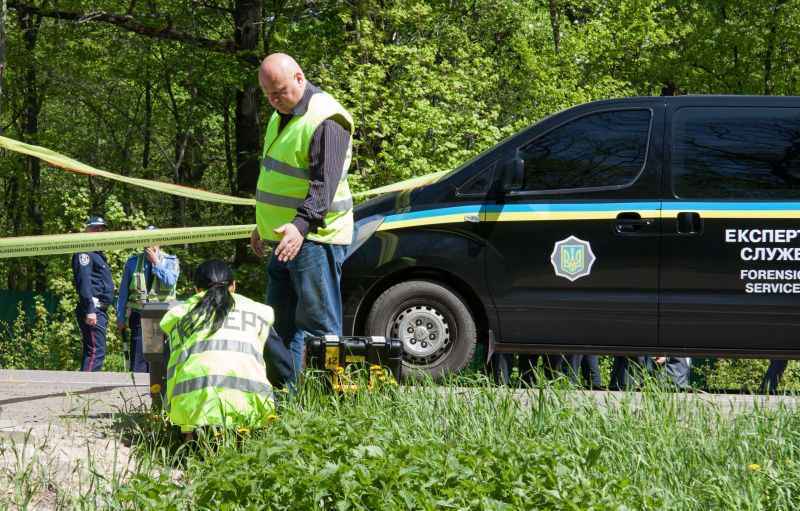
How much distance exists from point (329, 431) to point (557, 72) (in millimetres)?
17906

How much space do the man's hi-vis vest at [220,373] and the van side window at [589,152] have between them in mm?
2694

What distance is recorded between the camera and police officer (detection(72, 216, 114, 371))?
12367 mm

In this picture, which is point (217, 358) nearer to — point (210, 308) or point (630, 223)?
point (210, 308)

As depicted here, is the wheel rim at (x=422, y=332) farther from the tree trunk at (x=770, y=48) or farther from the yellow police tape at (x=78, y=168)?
the tree trunk at (x=770, y=48)

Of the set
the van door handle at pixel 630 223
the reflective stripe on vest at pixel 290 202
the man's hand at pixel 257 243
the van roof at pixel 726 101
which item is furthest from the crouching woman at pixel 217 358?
the van roof at pixel 726 101

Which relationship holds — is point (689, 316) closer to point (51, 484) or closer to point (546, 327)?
point (546, 327)

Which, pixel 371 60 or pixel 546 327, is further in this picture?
pixel 371 60

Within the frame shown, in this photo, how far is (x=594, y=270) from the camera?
Answer: 24.5ft

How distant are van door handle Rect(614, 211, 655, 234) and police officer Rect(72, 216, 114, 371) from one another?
663 centimetres

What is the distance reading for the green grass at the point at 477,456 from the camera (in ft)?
12.8

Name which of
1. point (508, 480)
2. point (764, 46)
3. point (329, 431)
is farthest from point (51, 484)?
point (764, 46)

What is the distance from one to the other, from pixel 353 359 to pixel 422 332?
5.95 ft

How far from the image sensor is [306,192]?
242 inches

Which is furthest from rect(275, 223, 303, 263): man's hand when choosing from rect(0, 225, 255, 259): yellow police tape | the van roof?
the van roof
